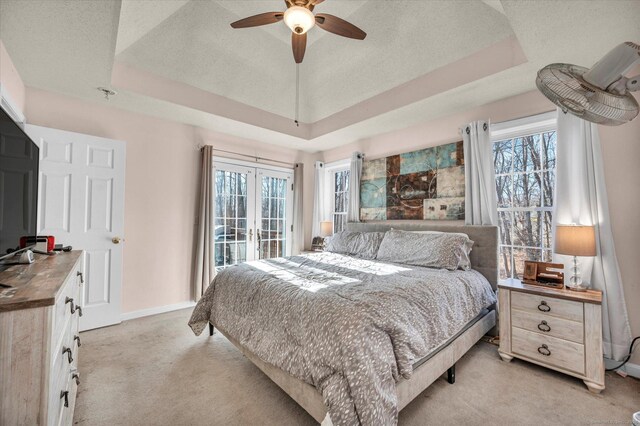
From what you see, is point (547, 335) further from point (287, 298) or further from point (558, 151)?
point (287, 298)

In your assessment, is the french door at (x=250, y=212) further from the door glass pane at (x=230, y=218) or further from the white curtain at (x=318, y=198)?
the white curtain at (x=318, y=198)

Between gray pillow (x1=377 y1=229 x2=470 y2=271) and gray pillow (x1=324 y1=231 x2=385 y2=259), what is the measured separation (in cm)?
15

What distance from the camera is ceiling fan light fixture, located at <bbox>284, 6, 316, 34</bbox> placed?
5.74ft

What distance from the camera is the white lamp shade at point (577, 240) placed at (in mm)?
2088

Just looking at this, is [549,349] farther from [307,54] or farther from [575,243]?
[307,54]

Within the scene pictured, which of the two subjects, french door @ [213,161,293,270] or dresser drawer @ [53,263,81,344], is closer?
dresser drawer @ [53,263,81,344]

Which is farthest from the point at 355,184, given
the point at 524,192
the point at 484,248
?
the point at 524,192

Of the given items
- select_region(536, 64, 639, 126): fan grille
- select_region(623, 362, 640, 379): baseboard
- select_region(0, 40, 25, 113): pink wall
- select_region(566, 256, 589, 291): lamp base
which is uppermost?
select_region(0, 40, 25, 113): pink wall

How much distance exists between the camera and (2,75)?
2.12 meters

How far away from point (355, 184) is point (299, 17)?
9.38ft

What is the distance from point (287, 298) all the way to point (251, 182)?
9.97ft

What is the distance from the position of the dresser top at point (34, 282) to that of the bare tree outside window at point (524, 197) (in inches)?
144

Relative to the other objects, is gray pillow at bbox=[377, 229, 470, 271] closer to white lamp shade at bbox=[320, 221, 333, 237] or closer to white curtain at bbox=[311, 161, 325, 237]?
white lamp shade at bbox=[320, 221, 333, 237]

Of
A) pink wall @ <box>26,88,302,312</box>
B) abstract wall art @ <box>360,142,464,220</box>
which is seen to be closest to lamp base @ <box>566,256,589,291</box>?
abstract wall art @ <box>360,142,464,220</box>
